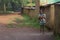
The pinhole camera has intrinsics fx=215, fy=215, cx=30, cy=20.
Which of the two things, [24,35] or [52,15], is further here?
[52,15]

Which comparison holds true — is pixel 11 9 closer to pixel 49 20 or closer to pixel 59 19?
pixel 49 20

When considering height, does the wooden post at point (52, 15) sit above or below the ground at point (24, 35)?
above

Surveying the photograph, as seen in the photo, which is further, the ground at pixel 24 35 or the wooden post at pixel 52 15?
the wooden post at pixel 52 15

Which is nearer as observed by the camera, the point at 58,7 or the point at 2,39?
the point at 2,39

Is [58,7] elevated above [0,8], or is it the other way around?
[58,7]

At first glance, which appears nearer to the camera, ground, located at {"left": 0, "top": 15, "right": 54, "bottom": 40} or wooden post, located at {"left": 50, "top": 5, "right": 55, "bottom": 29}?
ground, located at {"left": 0, "top": 15, "right": 54, "bottom": 40}

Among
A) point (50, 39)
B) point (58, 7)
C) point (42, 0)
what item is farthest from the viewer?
point (42, 0)

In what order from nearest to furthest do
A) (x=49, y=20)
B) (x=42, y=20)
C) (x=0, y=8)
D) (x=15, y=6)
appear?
1. (x=42, y=20)
2. (x=49, y=20)
3. (x=0, y=8)
4. (x=15, y=6)

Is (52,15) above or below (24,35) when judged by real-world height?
above

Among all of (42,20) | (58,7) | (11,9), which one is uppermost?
(58,7)

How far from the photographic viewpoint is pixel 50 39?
402 inches

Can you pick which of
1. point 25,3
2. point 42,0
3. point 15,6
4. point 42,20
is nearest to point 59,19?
point 42,20

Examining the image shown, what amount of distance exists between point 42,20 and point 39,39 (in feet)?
8.15

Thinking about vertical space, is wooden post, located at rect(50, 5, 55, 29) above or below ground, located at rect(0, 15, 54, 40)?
above
